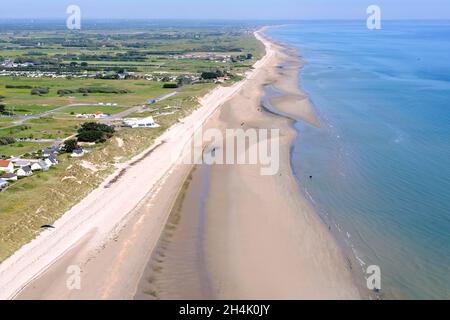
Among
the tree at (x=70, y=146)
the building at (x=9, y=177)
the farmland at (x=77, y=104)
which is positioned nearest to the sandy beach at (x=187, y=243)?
the farmland at (x=77, y=104)

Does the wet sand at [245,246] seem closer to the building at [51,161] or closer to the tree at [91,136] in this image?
the building at [51,161]

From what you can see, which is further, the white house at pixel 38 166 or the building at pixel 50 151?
the building at pixel 50 151

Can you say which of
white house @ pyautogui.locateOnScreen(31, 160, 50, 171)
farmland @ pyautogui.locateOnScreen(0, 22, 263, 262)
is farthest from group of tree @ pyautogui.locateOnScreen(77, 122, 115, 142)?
white house @ pyautogui.locateOnScreen(31, 160, 50, 171)

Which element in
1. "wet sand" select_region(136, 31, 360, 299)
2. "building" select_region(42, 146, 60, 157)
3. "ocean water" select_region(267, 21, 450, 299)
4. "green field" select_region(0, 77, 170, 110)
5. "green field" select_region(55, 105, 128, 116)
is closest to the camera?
"wet sand" select_region(136, 31, 360, 299)

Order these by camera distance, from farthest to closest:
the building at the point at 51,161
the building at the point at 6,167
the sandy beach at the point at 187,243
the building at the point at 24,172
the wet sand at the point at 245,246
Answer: the building at the point at 51,161 < the building at the point at 6,167 < the building at the point at 24,172 < the wet sand at the point at 245,246 < the sandy beach at the point at 187,243

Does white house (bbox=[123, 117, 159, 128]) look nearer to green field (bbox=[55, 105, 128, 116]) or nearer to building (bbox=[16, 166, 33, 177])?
green field (bbox=[55, 105, 128, 116])
